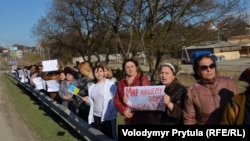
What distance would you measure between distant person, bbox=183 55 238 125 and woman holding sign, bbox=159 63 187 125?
1.02ft

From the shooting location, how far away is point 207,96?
13.3 ft

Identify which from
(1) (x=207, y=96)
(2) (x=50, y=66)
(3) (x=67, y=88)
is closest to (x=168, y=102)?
(1) (x=207, y=96)

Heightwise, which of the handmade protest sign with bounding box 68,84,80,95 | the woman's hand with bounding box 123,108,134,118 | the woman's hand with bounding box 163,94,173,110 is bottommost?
the woman's hand with bounding box 123,108,134,118

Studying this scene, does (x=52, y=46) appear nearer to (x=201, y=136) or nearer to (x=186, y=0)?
(x=186, y=0)

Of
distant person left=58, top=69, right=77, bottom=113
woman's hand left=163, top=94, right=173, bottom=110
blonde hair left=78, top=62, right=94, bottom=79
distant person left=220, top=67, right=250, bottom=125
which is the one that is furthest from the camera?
distant person left=58, top=69, right=77, bottom=113

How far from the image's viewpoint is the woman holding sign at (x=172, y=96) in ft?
14.6

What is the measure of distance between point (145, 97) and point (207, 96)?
124 cm

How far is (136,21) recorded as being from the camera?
19172 mm

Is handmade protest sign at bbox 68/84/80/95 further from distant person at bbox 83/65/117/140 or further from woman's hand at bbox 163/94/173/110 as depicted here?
woman's hand at bbox 163/94/173/110

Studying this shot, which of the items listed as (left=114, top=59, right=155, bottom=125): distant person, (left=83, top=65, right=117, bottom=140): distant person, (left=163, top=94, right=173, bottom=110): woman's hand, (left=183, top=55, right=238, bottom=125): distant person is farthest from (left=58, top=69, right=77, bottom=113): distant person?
(left=183, top=55, right=238, bottom=125): distant person

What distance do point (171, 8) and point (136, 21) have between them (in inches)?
94.0

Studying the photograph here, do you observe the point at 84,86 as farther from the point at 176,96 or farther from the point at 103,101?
the point at 176,96

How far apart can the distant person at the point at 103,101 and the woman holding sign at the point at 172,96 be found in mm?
2059

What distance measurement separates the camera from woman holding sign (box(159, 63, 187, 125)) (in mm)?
4457
